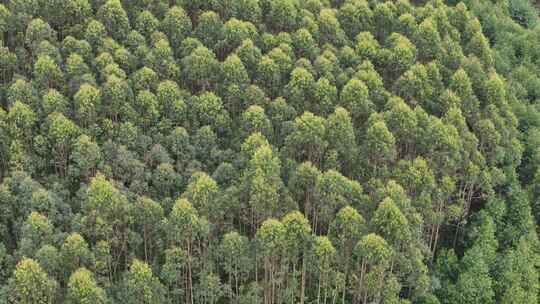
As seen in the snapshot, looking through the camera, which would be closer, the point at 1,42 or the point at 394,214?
the point at 394,214

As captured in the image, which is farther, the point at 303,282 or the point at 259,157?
the point at 259,157

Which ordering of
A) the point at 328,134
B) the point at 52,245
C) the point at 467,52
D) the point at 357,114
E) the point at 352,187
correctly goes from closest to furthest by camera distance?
1. the point at 52,245
2. the point at 352,187
3. the point at 328,134
4. the point at 357,114
5. the point at 467,52

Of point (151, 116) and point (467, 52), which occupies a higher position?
point (467, 52)

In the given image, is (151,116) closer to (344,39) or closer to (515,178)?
(344,39)

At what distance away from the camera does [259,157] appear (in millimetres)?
72438

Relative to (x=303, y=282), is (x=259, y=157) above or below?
above

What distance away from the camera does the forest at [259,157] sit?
6800 centimetres

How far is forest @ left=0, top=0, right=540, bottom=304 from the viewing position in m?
68.0

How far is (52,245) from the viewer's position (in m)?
67.4

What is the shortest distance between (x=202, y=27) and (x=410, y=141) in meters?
31.4

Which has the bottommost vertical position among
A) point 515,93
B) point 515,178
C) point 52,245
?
point 52,245

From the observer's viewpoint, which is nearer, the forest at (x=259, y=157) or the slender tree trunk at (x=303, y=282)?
the forest at (x=259, y=157)

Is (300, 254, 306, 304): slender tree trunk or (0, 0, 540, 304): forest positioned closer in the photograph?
(0, 0, 540, 304): forest

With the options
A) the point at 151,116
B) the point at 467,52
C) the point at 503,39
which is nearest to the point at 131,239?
the point at 151,116
